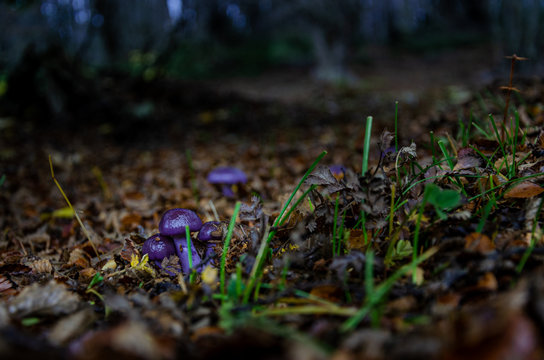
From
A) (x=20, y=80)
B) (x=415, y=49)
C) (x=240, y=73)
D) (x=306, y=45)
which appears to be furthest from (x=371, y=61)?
(x=20, y=80)

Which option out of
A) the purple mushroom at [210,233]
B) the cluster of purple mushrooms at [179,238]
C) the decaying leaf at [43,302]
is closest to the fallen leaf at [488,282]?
the cluster of purple mushrooms at [179,238]

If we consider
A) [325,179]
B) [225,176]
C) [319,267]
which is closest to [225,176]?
[225,176]

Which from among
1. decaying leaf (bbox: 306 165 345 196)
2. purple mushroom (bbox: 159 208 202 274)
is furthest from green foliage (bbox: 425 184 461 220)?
purple mushroom (bbox: 159 208 202 274)

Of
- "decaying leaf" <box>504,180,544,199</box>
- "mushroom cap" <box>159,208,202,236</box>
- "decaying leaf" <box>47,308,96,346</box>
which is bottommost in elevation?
"decaying leaf" <box>47,308,96,346</box>

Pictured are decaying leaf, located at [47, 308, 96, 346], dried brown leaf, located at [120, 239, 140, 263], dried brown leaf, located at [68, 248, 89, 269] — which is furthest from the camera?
dried brown leaf, located at [68, 248, 89, 269]

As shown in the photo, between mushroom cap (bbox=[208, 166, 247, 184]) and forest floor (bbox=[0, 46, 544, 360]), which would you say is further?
mushroom cap (bbox=[208, 166, 247, 184])

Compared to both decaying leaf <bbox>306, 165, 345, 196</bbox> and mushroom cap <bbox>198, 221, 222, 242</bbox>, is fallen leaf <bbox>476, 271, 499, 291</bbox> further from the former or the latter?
mushroom cap <bbox>198, 221, 222, 242</bbox>
